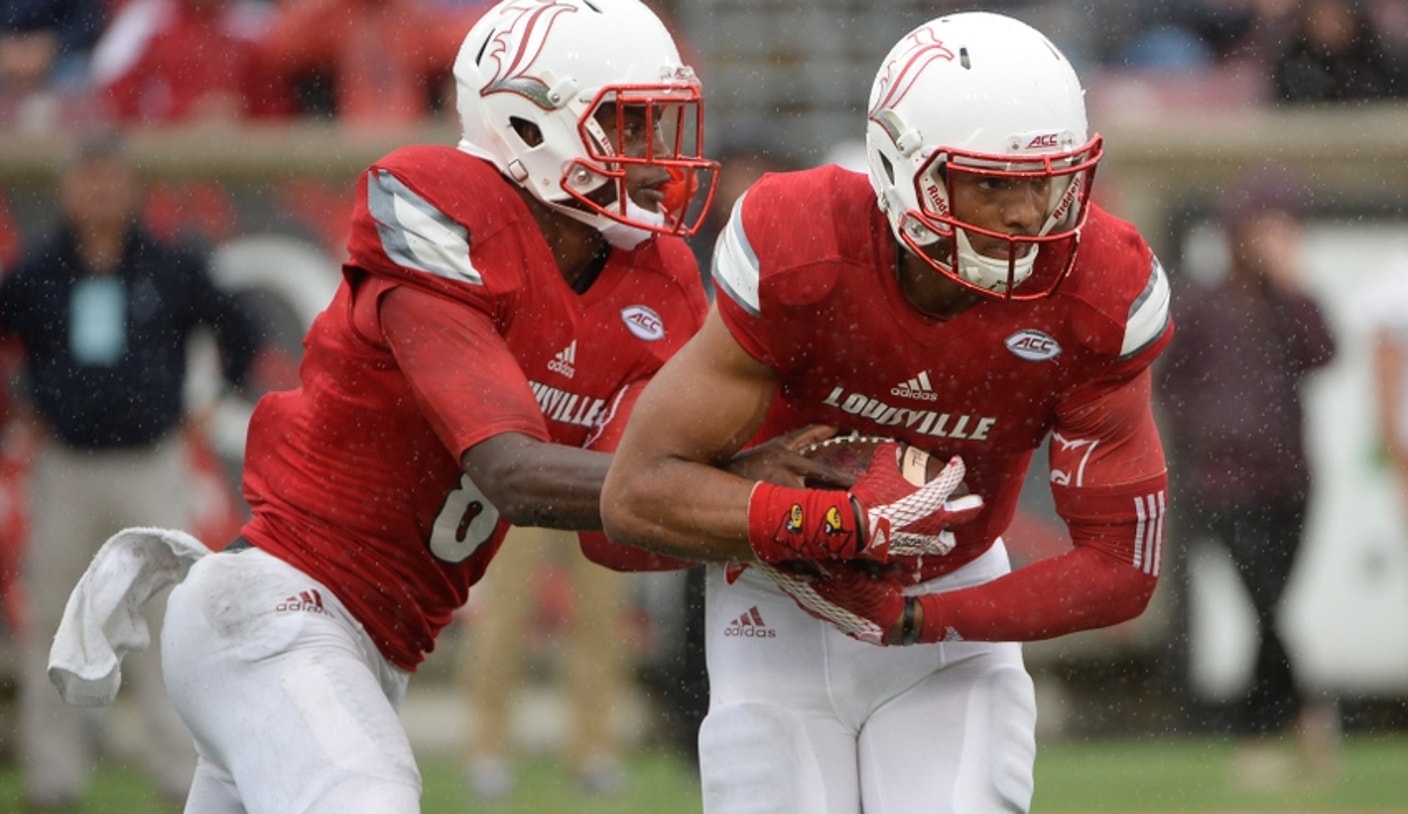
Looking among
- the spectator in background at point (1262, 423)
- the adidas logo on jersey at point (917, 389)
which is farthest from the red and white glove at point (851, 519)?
the spectator in background at point (1262, 423)

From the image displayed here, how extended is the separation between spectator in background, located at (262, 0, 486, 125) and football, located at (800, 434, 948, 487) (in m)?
5.67

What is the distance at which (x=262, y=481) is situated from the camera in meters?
4.06

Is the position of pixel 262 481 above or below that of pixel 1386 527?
above

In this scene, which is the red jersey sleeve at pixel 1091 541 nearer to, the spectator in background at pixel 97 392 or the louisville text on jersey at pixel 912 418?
the louisville text on jersey at pixel 912 418

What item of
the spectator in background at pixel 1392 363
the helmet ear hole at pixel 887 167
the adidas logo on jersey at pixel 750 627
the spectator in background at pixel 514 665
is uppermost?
the helmet ear hole at pixel 887 167

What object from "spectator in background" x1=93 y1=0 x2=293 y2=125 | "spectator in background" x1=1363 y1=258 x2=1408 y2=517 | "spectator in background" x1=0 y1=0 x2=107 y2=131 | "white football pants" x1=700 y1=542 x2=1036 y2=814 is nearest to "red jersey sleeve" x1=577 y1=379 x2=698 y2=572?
"white football pants" x1=700 y1=542 x2=1036 y2=814

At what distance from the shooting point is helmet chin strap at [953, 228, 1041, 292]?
346 centimetres

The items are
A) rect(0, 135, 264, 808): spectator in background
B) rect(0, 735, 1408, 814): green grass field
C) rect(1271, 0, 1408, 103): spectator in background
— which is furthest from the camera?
rect(1271, 0, 1408, 103): spectator in background

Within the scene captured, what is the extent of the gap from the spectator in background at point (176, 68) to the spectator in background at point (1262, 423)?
13.5 ft

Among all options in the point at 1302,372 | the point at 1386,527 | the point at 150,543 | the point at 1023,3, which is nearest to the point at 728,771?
the point at 150,543

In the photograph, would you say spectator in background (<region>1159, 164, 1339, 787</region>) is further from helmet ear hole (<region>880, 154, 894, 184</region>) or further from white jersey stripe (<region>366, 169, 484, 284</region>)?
white jersey stripe (<region>366, 169, 484, 284</region>)

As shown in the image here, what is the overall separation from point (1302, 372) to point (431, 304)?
4.71m

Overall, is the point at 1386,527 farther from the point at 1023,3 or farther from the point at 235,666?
the point at 235,666

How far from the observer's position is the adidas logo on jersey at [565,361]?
3938 mm
